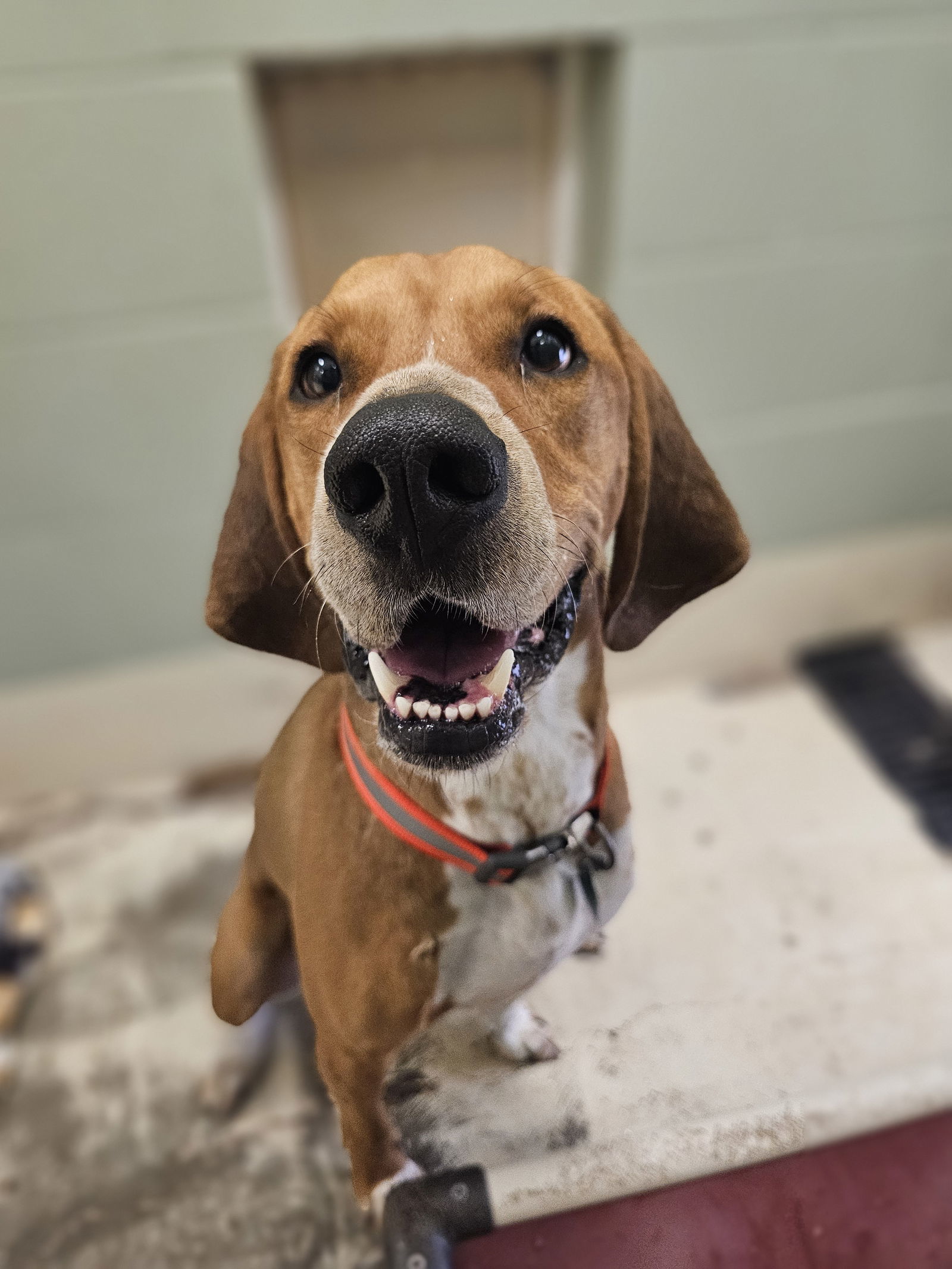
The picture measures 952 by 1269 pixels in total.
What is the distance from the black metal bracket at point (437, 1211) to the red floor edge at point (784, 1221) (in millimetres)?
16

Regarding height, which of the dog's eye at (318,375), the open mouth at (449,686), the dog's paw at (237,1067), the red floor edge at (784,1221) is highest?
the dog's eye at (318,375)

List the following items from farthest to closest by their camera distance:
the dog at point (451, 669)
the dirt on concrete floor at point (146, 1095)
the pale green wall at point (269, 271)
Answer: the pale green wall at point (269, 271), the dirt on concrete floor at point (146, 1095), the dog at point (451, 669)

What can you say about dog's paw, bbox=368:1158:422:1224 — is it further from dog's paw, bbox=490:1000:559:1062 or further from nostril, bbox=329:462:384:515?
nostril, bbox=329:462:384:515

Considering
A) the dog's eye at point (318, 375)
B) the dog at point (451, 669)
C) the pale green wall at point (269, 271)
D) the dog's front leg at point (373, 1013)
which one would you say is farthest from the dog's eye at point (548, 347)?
the pale green wall at point (269, 271)

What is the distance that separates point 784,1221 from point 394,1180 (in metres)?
0.27

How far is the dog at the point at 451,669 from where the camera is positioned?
0.49m

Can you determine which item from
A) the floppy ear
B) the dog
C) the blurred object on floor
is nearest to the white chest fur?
the dog

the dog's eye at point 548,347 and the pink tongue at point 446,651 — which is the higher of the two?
the dog's eye at point 548,347

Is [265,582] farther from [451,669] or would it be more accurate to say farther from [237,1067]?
[237,1067]

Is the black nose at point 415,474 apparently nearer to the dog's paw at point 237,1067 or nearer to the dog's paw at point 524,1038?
the dog's paw at point 524,1038

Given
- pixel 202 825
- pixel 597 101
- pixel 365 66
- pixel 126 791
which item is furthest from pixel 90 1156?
pixel 597 101

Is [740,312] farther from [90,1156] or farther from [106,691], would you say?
[90,1156]

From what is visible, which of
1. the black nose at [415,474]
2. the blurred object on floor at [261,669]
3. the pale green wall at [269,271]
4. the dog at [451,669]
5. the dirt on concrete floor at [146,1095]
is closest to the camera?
the black nose at [415,474]

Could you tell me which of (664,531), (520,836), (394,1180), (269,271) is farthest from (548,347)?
(269,271)
